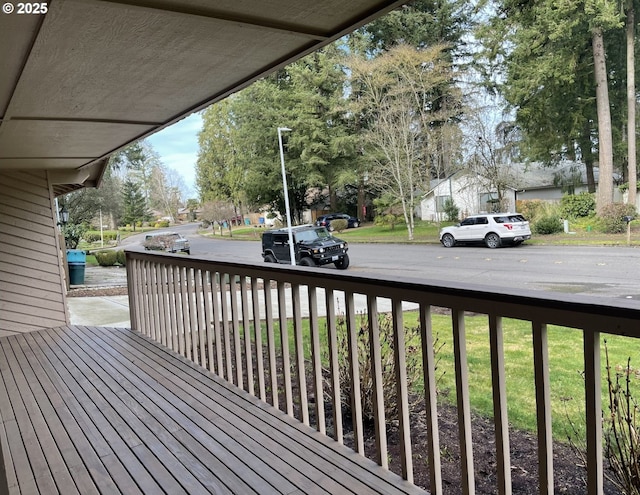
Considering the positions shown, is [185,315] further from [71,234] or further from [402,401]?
[71,234]

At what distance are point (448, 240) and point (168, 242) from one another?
312 inches

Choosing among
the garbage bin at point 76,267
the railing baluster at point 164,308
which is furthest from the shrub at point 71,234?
the railing baluster at point 164,308

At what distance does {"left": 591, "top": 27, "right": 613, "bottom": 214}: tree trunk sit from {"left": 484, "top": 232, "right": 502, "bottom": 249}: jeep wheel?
1338 mm

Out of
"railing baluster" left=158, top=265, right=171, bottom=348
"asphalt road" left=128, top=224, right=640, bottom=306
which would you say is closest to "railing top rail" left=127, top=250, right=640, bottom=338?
"asphalt road" left=128, top=224, right=640, bottom=306

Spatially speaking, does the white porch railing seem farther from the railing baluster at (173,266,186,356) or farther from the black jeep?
the black jeep

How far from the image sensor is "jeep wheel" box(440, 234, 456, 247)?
7.82 m

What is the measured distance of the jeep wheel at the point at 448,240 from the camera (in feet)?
25.7

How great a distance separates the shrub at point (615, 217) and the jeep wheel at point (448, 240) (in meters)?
2.36

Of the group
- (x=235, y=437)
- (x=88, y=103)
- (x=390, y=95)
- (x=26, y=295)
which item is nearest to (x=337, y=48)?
(x=390, y=95)

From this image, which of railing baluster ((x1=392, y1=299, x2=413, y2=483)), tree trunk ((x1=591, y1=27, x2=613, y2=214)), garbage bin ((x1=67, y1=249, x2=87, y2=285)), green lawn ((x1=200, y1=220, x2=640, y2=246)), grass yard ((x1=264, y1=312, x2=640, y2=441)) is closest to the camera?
railing baluster ((x1=392, y1=299, x2=413, y2=483))

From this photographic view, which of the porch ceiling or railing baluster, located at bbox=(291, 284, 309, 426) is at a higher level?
the porch ceiling

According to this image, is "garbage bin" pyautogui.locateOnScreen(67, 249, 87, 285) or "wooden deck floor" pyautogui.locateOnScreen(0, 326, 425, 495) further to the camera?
"garbage bin" pyautogui.locateOnScreen(67, 249, 87, 285)

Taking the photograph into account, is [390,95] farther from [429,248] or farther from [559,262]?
[559,262]

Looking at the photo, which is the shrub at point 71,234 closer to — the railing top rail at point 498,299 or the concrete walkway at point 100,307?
the concrete walkway at point 100,307
